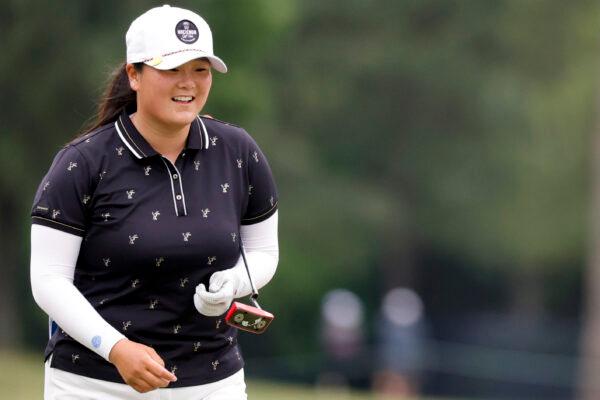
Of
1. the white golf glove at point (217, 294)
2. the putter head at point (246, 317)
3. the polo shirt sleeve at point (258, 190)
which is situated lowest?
the putter head at point (246, 317)

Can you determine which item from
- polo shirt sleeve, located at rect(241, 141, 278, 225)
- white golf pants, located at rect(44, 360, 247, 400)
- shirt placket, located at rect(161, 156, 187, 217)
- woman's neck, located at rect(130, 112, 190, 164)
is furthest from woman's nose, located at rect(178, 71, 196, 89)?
white golf pants, located at rect(44, 360, 247, 400)

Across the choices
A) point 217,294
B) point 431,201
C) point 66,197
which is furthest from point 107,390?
point 431,201

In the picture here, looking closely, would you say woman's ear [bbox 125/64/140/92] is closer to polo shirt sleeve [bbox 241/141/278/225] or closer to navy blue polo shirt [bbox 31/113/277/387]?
navy blue polo shirt [bbox 31/113/277/387]

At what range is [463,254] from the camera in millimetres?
42500

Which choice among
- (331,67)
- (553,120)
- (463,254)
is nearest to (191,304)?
(331,67)

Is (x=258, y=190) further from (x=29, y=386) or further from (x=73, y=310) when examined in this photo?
(x=29, y=386)

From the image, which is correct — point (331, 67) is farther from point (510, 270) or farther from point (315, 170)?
point (510, 270)

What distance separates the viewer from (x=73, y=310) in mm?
4332

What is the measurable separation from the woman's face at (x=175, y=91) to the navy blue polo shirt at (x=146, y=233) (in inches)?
4.2

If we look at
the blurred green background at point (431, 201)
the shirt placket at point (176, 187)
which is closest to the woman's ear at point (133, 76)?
the shirt placket at point (176, 187)

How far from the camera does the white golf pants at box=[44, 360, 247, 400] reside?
4422 millimetres

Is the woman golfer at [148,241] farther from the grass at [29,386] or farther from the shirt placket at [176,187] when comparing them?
the grass at [29,386]

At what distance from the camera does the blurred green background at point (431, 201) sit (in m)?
26.0

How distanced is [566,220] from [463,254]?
349 cm
